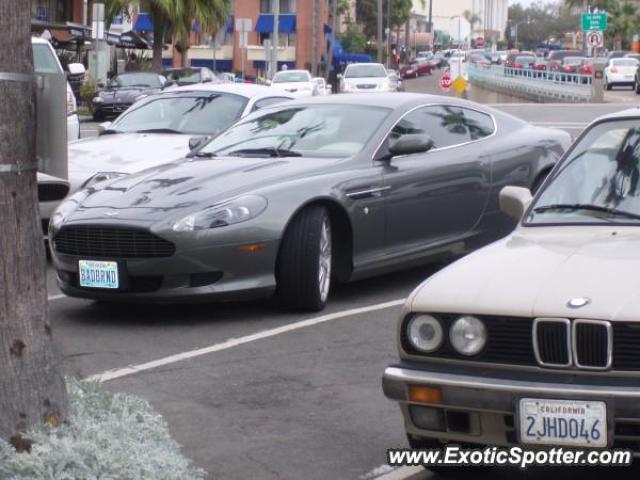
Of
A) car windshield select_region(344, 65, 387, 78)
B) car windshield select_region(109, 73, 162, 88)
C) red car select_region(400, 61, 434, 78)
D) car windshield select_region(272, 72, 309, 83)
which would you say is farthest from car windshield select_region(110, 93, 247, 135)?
red car select_region(400, 61, 434, 78)

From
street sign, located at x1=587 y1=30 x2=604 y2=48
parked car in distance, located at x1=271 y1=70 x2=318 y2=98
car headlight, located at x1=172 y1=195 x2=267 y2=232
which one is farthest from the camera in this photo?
street sign, located at x1=587 y1=30 x2=604 y2=48

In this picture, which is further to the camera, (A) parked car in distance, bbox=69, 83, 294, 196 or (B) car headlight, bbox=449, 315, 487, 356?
(A) parked car in distance, bbox=69, 83, 294, 196

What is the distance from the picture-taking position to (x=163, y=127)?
39.3ft

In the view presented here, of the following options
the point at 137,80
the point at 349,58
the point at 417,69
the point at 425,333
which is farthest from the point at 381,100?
the point at 417,69

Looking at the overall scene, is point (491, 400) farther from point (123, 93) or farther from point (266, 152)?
point (123, 93)

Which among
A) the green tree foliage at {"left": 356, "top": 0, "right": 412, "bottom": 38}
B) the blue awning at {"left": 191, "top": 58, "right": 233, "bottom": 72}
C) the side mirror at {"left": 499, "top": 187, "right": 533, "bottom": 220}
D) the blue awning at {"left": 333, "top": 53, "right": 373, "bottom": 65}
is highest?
the green tree foliage at {"left": 356, "top": 0, "right": 412, "bottom": 38}

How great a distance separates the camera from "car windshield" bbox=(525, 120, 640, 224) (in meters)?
5.64

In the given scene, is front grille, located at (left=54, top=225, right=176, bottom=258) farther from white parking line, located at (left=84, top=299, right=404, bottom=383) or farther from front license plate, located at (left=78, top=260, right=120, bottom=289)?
white parking line, located at (left=84, top=299, right=404, bottom=383)

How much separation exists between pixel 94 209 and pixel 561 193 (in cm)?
350

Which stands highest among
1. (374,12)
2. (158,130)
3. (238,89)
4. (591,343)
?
(374,12)

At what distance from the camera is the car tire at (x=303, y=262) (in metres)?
8.22

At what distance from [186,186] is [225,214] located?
0.48 meters

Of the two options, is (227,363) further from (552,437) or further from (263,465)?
(552,437)

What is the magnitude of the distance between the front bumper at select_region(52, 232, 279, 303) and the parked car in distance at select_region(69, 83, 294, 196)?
8.53 feet
